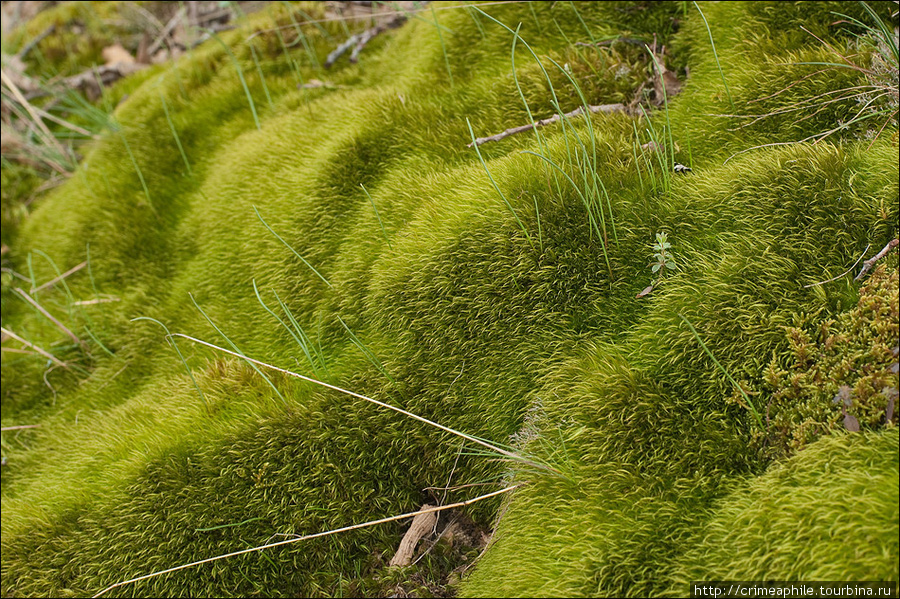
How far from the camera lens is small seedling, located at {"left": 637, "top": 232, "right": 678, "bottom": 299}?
2074mm

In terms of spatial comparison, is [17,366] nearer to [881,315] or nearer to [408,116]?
[408,116]

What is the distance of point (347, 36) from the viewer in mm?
3975

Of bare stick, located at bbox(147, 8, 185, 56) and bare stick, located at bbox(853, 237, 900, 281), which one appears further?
bare stick, located at bbox(147, 8, 185, 56)

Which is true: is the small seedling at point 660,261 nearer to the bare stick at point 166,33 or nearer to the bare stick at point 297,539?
the bare stick at point 297,539

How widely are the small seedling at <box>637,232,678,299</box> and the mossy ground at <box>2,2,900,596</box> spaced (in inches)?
1.5

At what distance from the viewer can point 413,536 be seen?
2.16 m

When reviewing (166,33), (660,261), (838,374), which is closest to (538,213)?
(660,261)

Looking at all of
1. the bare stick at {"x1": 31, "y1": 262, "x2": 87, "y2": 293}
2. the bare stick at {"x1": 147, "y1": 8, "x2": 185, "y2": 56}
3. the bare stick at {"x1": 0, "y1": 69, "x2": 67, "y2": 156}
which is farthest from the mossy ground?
the bare stick at {"x1": 147, "y1": 8, "x2": 185, "y2": 56}

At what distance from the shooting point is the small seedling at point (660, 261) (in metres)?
2.07

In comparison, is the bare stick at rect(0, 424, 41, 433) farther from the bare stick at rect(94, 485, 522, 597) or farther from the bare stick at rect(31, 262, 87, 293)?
the bare stick at rect(94, 485, 522, 597)

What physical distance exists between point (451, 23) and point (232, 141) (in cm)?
138

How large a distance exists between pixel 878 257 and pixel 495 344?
1208 mm

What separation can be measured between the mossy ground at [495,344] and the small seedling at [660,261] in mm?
38

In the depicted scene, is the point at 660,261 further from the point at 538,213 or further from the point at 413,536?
the point at 413,536
